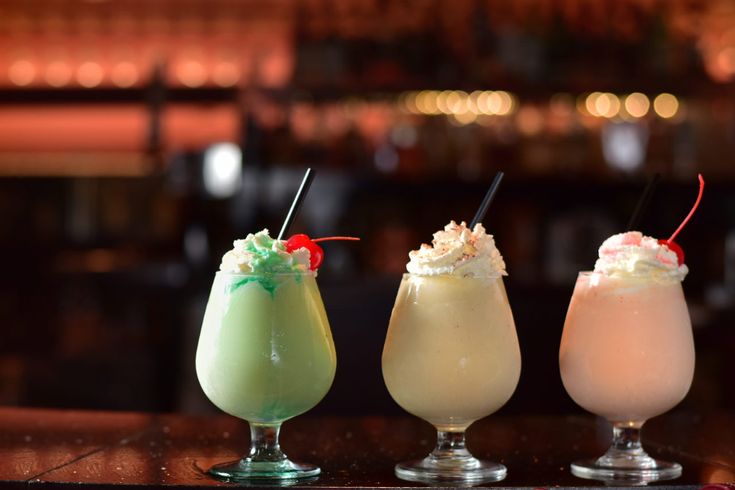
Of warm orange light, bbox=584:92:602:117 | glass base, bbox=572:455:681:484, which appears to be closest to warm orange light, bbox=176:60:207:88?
warm orange light, bbox=584:92:602:117

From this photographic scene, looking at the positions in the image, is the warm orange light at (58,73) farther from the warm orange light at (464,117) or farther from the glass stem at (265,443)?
the glass stem at (265,443)

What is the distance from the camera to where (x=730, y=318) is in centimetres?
374

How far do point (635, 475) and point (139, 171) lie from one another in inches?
193

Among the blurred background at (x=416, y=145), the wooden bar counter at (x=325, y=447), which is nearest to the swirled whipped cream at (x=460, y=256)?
the wooden bar counter at (x=325, y=447)

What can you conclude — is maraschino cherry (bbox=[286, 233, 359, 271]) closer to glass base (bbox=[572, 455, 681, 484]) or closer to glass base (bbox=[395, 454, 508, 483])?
glass base (bbox=[395, 454, 508, 483])

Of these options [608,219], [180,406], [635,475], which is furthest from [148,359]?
[635,475]

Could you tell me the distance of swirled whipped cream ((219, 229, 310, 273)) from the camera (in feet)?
4.06

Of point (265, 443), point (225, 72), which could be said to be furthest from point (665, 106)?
point (265, 443)

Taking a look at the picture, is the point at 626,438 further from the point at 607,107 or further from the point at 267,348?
the point at 607,107

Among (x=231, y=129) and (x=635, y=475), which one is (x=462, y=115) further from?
(x=635, y=475)

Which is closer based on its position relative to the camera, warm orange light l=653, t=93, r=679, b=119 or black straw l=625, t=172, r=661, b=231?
black straw l=625, t=172, r=661, b=231

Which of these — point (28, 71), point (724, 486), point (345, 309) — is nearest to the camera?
point (724, 486)

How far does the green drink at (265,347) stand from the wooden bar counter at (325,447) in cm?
7

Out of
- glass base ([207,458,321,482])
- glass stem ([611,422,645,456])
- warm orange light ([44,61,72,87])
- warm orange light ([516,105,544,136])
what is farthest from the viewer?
warm orange light ([44,61,72,87])
